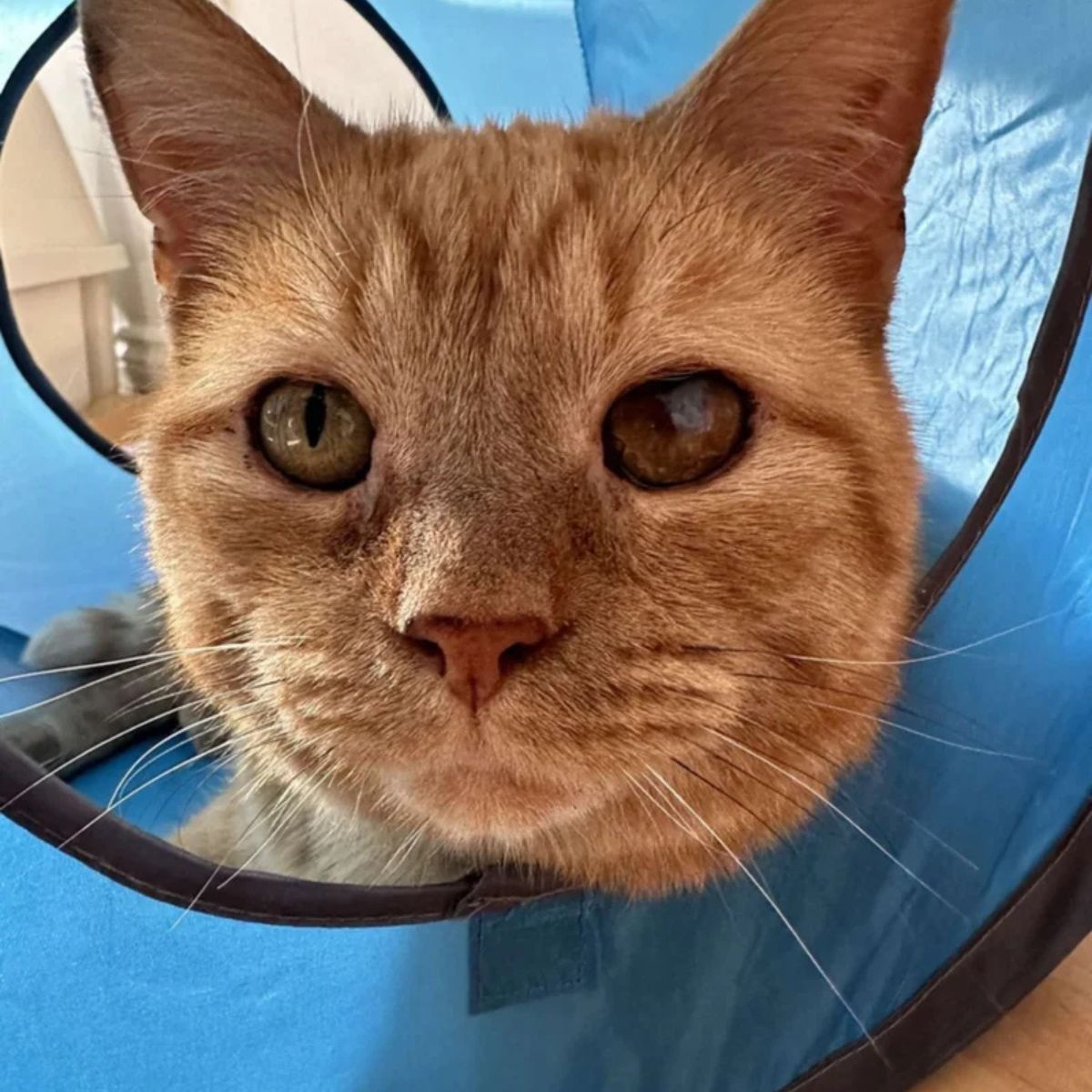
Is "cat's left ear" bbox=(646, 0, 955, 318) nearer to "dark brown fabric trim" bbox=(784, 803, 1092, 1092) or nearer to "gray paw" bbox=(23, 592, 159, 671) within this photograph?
"dark brown fabric trim" bbox=(784, 803, 1092, 1092)

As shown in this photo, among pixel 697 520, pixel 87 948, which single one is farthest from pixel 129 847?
pixel 697 520

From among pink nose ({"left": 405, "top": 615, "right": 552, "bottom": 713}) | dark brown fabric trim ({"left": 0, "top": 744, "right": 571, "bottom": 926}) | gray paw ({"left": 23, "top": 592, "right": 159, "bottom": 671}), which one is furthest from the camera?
gray paw ({"left": 23, "top": 592, "right": 159, "bottom": 671})

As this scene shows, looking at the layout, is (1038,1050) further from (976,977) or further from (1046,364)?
(1046,364)

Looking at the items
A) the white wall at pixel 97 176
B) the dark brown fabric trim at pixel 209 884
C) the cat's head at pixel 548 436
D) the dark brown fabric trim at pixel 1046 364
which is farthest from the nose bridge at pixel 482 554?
the white wall at pixel 97 176

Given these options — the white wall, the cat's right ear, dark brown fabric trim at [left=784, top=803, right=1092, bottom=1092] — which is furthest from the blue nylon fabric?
the white wall

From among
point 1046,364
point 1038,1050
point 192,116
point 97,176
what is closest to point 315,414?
point 192,116

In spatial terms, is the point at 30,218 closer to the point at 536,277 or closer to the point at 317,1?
the point at 317,1

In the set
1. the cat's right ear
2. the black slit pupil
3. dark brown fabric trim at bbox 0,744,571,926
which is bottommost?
dark brown fabric trim at bbox 0,744,571,926
